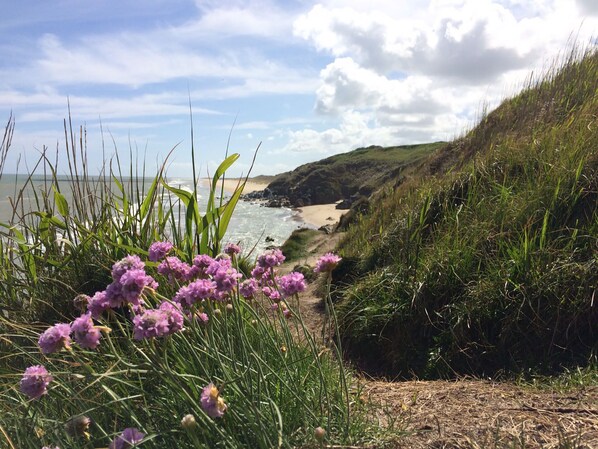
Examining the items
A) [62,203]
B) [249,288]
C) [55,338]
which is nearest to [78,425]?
[55,338]

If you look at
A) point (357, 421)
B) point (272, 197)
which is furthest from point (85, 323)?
point (272, 197)

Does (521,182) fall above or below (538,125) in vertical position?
below

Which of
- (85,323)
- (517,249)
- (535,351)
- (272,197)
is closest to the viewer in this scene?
(85,323)

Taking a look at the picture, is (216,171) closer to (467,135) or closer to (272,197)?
(467,135)

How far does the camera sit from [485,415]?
2.29 m

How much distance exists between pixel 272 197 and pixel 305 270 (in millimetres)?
42066

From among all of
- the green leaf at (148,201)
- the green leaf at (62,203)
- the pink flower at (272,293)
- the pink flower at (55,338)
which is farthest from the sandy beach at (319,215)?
the pink flower at (55,338)

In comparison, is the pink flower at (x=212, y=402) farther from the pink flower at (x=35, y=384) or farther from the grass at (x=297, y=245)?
the grass at (x=297, y=245)

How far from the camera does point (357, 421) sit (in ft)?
6.61

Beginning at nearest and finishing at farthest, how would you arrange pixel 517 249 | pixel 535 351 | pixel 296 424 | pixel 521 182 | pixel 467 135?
pixel 296 424, pixel 535 351, pixel 517 249, pixel 521 182, pixel 467 135

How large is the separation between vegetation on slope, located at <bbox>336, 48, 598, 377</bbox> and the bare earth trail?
602 mm

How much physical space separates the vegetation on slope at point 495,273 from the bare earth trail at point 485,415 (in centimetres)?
60

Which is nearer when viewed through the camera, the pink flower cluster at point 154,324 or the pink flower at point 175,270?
the pink flower cluster at point 154,324

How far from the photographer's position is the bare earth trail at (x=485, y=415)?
1998 mm
